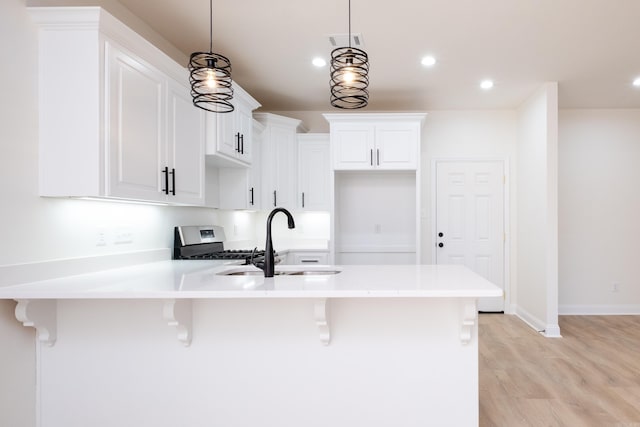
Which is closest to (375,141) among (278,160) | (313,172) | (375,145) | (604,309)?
(375,145)

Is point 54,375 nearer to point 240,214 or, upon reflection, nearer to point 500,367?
point 240,214

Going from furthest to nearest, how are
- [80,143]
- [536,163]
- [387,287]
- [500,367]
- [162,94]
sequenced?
[536,163], [500,367], [162,94], [80,143], [387,287]

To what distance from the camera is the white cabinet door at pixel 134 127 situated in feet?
6.63

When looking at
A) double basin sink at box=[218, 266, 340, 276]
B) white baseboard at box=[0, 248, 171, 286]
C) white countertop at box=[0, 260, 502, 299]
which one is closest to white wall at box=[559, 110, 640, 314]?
white countertop at box=[0, 260, 502, 299]

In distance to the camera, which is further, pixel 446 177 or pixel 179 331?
pixel 446 177

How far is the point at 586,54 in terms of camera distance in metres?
3.49

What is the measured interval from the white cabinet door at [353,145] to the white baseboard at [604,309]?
3.31 m

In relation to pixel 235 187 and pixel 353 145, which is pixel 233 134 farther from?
pixel 353 145

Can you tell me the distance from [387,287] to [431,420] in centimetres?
82

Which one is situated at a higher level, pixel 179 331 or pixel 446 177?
pixel 446 177

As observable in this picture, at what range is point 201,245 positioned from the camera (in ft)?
11.2

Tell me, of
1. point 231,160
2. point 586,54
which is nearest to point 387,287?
point 231,160

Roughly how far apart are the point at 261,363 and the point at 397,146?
308cm

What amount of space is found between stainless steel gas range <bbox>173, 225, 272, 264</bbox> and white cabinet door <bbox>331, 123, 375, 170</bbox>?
1.59 metres
